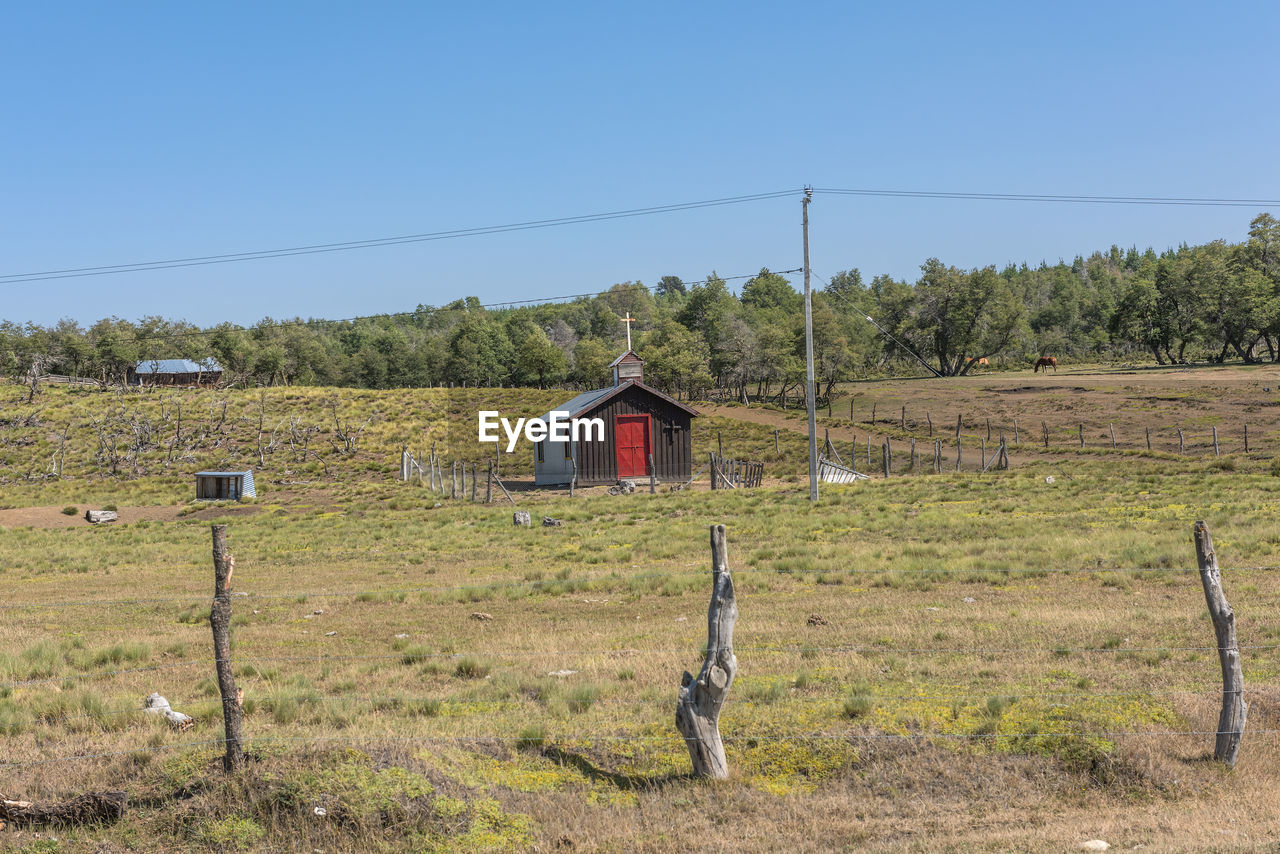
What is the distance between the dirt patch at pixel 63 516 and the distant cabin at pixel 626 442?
14.9 meters

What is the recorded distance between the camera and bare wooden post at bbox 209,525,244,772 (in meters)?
8.13

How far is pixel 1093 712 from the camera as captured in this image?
9305mm

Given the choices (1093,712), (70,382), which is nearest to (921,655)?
(1093,712)

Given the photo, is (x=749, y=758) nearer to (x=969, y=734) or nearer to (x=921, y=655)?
(x=969, y=734)

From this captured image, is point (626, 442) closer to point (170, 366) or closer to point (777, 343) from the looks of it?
point (777, 343)

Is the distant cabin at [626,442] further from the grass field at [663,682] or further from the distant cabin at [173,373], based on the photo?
the distant cabin at [173,373]

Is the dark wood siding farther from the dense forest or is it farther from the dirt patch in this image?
the dense forest

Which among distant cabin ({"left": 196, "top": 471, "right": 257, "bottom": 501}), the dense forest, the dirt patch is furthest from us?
the dense forest

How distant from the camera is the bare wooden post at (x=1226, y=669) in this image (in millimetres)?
8430

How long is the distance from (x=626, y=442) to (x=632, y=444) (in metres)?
0.32

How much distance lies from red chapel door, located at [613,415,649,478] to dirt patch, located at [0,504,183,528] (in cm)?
1738

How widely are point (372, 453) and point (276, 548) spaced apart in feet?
122

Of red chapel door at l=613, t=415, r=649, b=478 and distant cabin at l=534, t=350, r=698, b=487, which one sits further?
red chapel door at l=613, t=415, r=649, b=478

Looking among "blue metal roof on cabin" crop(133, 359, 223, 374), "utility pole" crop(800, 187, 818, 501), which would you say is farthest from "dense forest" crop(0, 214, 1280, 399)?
"utility pole" crop(800, 187, 818, 501)
